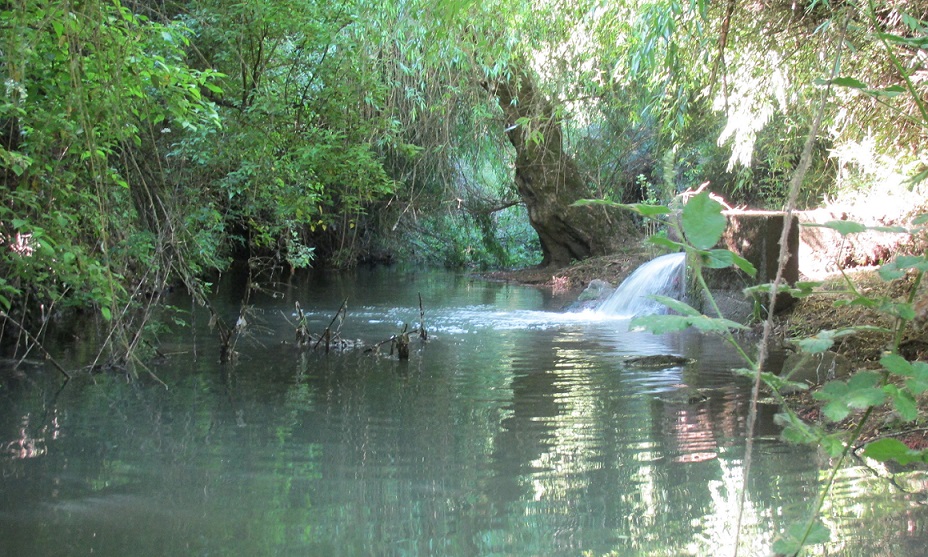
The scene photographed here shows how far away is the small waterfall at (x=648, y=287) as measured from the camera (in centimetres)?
1009

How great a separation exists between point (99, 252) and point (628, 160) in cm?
1123

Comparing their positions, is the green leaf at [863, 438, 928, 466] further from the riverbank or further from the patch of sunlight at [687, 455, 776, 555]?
the patch of sunlight at [687, 455, 776, 555]

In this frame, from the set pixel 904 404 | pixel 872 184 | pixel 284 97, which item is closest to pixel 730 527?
pixel 904 404

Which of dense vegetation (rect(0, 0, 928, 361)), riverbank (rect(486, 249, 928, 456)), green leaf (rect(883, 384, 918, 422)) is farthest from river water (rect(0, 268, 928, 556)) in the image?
green leaf (rect(883, 384, 918, 422))

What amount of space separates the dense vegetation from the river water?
0.65 meters

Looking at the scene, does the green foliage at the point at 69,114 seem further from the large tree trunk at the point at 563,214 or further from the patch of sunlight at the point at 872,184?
the large tree trunk at the point at 563,214

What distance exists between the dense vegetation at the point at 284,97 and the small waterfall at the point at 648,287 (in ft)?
4.69

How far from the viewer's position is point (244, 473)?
398 centimetres

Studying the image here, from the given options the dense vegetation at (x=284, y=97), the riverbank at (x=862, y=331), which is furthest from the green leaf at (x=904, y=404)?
the dense vegetation at (x=284, y=97)

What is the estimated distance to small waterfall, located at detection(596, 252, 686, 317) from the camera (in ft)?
33.1

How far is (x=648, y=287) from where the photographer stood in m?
10.6

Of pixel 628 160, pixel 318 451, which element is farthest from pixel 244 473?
pixel 628 160

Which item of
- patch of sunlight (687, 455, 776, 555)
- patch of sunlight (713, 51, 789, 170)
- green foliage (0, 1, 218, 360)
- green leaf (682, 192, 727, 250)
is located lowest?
patch of sunlight (687, 455, 776, 555)

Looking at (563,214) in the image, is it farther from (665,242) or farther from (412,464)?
(665,242)
